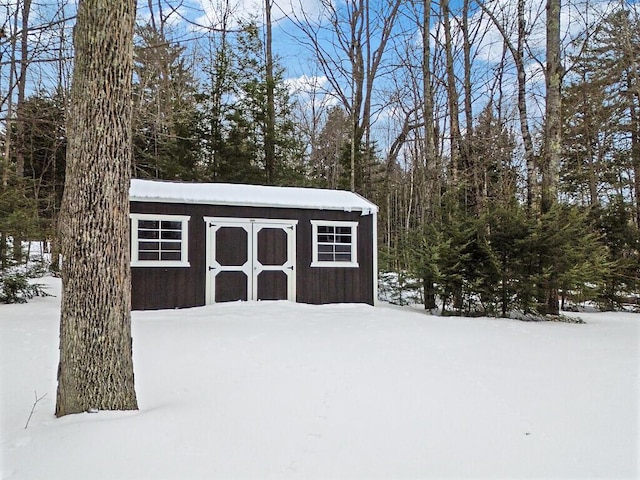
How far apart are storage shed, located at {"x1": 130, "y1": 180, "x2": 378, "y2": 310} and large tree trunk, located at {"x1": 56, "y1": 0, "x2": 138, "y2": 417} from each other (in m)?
5.25

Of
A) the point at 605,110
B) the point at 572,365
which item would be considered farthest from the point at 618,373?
the point at 605,110

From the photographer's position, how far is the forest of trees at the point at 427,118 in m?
7.77

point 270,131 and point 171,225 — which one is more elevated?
point 270,131

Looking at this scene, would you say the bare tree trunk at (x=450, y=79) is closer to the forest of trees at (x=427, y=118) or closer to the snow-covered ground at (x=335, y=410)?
the forest of trees at (x=427, y=118)

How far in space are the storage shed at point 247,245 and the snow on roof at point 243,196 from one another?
0.02 metres

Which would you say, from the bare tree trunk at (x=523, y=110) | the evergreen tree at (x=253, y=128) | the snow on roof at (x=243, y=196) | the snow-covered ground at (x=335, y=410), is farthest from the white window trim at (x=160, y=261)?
the evergreen tree at (x=253, y=128)

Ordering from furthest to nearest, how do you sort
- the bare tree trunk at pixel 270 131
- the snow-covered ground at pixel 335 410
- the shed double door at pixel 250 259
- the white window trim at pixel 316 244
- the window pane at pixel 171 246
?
the bare tree trunk at pixel 270 131
the white window trim at pixel 316 244
the shed double door at pixel 250 259
the window pane at pixel 171 246
the snow-covered ground at pixel 335 410

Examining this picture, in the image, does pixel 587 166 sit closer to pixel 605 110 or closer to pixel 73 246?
pixel 605 110

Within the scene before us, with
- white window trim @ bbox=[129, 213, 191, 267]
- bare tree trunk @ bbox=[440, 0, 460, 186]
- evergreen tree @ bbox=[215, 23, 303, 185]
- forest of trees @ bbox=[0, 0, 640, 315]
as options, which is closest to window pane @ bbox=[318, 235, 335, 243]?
forest of trees @ bbox=[0, 0, 640, 315]

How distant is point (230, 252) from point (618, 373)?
6.38 meters

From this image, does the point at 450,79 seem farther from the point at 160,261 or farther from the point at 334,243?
the point at 160,261

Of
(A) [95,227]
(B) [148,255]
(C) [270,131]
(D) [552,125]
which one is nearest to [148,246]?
(B) [148,255]

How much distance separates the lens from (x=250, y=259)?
8594 millimetres

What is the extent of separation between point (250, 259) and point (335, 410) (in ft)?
19.5
